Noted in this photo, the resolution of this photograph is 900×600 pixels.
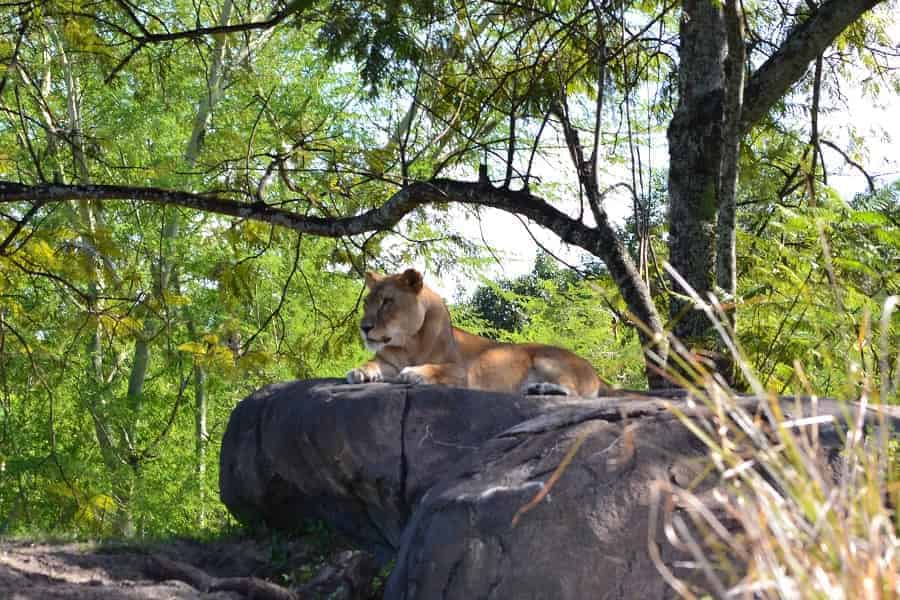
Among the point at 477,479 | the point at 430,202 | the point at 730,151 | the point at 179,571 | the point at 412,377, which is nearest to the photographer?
the point at 477,479

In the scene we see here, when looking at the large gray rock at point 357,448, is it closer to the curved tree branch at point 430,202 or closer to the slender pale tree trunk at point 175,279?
the curved tree branch at point 430,202

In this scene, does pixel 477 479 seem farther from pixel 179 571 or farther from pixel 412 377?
pixel 179 571

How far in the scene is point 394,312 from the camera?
7809mm

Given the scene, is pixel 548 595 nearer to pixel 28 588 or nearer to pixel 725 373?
pixel 28 588

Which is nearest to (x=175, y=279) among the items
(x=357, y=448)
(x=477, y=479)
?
(x=357, y=448)

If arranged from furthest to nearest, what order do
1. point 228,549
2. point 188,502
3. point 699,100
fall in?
point 188,502, point 699,100, point 228,549

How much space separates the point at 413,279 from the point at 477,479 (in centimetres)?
252

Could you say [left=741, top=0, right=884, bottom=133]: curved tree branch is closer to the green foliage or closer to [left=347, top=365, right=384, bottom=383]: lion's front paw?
the green foliage

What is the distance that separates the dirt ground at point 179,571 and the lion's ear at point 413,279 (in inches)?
79.8

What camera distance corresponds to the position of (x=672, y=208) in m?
9.28

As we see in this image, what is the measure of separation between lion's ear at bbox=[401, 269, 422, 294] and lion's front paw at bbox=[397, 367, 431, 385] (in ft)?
2.24

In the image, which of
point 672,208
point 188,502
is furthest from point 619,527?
point 188,502

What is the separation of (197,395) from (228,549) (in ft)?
50.2

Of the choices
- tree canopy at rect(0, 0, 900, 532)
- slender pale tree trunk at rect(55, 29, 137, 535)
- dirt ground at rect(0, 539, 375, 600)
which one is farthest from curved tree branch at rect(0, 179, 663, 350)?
slender pale tree trunk at rect(55, 29, 137, 535)
